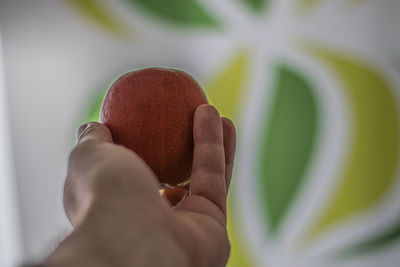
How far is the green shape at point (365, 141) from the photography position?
1.26 metres

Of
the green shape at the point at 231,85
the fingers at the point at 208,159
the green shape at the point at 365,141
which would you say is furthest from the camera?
the green shape at the point at 231,85

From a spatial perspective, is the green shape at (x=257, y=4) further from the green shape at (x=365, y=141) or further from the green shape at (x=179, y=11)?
the green shape at (x=365, y=141)

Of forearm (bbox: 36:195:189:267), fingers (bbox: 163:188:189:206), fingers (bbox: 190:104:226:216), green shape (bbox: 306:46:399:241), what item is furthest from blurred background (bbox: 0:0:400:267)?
forearm (bbox: 36:195:189:267)

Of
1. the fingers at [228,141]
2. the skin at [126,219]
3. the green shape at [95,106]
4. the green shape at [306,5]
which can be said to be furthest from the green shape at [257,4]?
the skin at [126,219]

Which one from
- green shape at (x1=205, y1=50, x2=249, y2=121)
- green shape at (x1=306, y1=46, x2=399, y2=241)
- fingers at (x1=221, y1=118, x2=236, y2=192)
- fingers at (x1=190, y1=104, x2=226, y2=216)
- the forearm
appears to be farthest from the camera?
green shape at (x1=205, y1=50, x2=249, y2=121)

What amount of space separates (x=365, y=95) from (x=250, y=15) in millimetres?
536

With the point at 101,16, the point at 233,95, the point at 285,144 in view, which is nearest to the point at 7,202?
the point at 101,16

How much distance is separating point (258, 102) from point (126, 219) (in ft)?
3.58

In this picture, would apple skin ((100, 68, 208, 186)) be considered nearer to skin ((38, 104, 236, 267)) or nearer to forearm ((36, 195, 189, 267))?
skin ((38, 104, 236, 267))

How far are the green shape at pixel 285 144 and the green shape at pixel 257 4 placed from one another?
0.80ft

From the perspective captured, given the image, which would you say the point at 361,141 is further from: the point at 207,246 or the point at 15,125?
the point at 15,125

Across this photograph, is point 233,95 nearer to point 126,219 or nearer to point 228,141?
point 228,141

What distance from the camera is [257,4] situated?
134cm

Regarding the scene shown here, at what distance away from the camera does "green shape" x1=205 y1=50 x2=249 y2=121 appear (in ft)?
4.49
